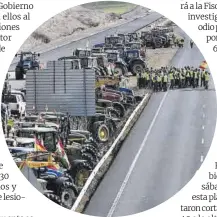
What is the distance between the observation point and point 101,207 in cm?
1360

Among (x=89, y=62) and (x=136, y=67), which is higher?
(x=89, y=62)

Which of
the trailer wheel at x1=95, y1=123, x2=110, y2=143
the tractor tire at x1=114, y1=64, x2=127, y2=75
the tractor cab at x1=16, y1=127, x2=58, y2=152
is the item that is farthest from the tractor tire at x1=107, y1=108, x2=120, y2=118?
the tractor tire at x1=114, y1=64, x2=127, y2=75

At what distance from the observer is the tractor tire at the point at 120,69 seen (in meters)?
23.0

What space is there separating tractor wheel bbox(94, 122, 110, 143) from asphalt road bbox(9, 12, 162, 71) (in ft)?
19.3

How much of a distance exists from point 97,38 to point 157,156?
14707mm

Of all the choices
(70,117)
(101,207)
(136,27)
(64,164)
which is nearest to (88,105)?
(70,117)

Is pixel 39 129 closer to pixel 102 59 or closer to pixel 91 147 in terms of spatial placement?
pixel 91 147

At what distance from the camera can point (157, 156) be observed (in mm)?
15195

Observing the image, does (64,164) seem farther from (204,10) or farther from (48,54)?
(48,54)

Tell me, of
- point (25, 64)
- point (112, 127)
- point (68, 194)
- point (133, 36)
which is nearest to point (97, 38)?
point (133, 36)

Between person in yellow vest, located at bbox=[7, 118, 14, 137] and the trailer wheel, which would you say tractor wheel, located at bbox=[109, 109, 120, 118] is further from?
person in yellow vest, located at bbox=[7, 118, 14, 137]

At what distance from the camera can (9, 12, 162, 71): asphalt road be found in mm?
24000

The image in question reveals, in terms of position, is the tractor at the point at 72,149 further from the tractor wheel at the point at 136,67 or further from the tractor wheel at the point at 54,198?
the tractor wheel at the point at 136,67

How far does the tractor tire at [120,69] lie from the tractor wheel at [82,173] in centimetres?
850
